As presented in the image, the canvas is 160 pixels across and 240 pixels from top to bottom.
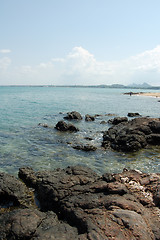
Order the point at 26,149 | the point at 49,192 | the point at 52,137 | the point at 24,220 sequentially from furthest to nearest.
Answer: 1. the point at 52,137
2. the point at 26,149
3. the point at 49,192
4. the point at 24,220

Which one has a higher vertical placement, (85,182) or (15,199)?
(85,182)

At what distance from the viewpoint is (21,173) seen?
13203 mm

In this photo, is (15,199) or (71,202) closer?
(71,202)

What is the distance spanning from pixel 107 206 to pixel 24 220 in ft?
11.9

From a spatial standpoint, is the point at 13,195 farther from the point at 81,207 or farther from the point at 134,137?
the point at 134,137

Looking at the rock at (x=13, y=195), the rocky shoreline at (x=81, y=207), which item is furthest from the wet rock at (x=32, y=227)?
the rock at (x=13, y=195)

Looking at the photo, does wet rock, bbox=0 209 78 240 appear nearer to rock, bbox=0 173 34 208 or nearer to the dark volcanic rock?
rock, bbox=0 173 34 208

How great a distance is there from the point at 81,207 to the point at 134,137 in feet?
46.0

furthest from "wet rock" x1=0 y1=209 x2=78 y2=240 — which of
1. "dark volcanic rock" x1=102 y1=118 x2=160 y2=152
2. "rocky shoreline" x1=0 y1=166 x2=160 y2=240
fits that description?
"dark volcanic rock" x1=102 y1=118 x2=160 y2=152

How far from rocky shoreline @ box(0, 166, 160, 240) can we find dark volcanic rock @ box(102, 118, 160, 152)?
27.1ft

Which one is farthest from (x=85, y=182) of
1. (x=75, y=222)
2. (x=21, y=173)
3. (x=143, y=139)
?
(x=143, y=139)

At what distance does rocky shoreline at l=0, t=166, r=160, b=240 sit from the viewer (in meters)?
7.04

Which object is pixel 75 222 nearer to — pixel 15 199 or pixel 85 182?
pixel 85 182

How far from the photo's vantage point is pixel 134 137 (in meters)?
21.0
